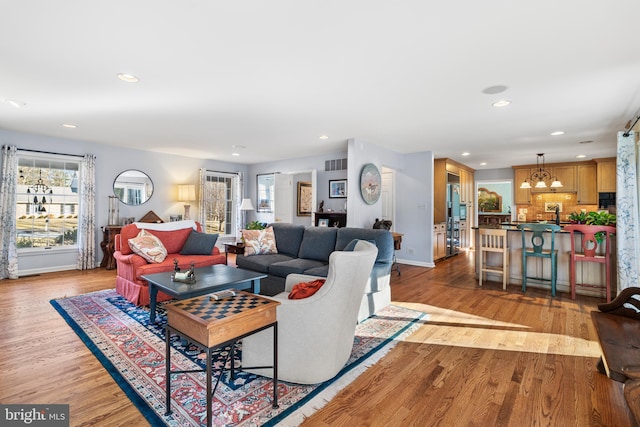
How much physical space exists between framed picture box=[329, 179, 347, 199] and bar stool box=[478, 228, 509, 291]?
2.68 m

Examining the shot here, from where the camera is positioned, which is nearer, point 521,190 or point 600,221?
point 600,221

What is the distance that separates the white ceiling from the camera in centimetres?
195

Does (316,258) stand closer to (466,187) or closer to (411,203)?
(411,203)

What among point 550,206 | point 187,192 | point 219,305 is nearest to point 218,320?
point 219,305

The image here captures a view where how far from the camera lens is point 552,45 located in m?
2.30

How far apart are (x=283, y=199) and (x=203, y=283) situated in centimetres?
482

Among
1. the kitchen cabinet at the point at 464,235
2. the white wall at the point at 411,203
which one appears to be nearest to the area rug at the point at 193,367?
the white wall at the point at 411,203

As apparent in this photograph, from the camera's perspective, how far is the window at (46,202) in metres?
5.55

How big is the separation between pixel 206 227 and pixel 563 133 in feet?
24.6

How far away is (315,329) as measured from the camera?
2035mm

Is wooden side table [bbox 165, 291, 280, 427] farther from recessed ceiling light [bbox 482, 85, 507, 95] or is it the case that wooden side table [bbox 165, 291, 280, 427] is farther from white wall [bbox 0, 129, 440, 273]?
white wall [bbox 0, 129, 440, 273]

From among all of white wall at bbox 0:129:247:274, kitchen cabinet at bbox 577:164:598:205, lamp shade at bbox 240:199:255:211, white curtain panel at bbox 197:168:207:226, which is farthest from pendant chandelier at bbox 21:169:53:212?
→ kitchen cabinet at bbox 577:164:598:205

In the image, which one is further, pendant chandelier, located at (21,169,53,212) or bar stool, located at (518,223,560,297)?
pendant chandelier, located at (21,169,53,212)

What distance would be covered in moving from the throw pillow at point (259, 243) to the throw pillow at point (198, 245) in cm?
56
